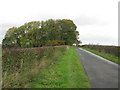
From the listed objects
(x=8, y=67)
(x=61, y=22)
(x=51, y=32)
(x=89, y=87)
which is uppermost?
(x=61, y=22)

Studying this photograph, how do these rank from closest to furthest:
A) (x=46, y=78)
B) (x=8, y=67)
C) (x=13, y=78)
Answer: (x=13, y=78) → (x=8, y=67) → (x=46, y=78)

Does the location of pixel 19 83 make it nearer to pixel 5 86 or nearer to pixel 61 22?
pixel 5 86

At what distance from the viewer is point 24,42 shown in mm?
61562

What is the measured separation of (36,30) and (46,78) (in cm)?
5696

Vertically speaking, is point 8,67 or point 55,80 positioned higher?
point 8,67

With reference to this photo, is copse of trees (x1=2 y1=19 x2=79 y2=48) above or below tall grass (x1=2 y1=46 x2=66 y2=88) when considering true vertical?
above

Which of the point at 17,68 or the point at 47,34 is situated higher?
the point at 47,34

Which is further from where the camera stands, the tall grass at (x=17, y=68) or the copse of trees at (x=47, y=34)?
the copse of trees at (x=47, y=34)

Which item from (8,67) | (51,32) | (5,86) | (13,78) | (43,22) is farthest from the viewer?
(43,22)

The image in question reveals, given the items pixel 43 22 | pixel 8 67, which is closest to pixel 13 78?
pixel 8 67

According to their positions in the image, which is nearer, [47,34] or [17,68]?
[17,68]

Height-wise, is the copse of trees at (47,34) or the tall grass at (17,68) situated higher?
the copse of trees at (47,34)

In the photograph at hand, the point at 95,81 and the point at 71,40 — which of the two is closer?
the point at 95,81

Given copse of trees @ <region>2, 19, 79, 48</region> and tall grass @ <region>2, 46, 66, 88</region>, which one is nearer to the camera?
tall grass @ <region>2, 46, 66, 88</region>
